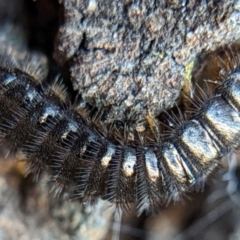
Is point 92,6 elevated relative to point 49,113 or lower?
elevated

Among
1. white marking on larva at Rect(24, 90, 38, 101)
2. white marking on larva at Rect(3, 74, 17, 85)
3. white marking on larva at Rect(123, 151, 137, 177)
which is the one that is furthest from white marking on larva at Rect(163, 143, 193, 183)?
white marking on larva at Rect(3, 74, 17, 85)

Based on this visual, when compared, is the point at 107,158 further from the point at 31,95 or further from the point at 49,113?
the point at 31,95

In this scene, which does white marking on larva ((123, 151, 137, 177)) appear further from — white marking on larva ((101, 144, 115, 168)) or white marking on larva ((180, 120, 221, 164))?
white marking on larva ((180, 120, 221, 164))

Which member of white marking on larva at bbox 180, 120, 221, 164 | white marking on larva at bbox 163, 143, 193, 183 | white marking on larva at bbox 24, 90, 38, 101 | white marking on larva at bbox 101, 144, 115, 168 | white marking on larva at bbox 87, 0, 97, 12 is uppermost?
white marking on larva at bbox 87, 0, 97, 12

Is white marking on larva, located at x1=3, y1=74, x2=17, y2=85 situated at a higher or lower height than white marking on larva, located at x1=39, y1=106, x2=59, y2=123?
higher

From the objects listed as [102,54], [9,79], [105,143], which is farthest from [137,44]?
[9,79]

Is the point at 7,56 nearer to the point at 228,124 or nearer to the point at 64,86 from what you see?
the point at 64,86

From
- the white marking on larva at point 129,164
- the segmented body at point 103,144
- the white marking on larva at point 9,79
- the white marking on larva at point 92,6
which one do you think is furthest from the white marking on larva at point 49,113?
the white marking on larva at point 92,6

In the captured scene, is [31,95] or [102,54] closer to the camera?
[31,95]
